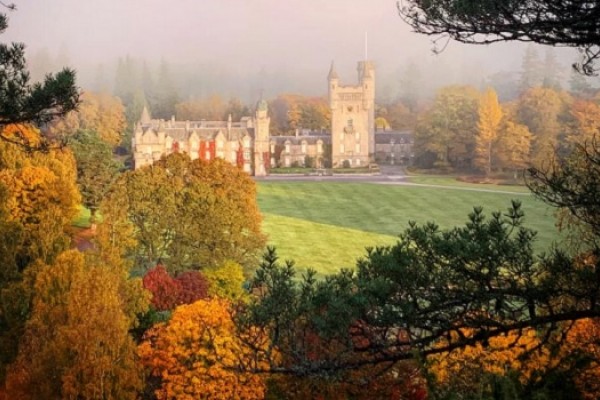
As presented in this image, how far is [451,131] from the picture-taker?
5862cm

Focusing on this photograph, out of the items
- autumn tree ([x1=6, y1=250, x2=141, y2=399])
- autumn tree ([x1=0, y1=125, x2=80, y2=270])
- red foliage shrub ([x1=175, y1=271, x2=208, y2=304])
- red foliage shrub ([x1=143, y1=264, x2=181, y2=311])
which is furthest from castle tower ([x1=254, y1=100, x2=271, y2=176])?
autumn tree ([x1=6, y1=250, x2=141, y2=399])

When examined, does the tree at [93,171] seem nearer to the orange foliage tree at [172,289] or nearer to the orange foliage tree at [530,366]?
the orange foliage tree at [172,289]

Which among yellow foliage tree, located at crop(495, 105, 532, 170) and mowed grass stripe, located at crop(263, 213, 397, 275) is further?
yellow foliage tree, located at crop(495, 105, 532, 170)

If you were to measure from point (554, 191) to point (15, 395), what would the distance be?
977 centimetres

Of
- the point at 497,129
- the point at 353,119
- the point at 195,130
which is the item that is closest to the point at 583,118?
the point at 497,129

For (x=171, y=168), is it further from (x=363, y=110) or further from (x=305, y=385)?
(x=363, y=110)

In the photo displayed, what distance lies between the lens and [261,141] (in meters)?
60.2

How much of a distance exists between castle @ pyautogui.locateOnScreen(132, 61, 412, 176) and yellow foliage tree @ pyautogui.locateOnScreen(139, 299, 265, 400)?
4430cm

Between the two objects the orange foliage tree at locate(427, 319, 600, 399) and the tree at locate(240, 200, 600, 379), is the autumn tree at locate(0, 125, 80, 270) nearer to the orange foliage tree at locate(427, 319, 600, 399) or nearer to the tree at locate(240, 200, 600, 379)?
the orange foliage tree at locate(427, 319, 600, 399)

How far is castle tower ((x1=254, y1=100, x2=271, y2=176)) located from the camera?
5881 centimetres

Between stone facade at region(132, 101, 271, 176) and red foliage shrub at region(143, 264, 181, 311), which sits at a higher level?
stone facade at region(132, 101, 271, 176)

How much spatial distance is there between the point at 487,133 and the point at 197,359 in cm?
4565

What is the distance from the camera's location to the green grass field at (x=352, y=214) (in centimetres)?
3191

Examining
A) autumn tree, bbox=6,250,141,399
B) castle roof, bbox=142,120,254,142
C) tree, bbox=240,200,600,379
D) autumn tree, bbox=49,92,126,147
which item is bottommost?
autumn tree, bbox=6,250,141,399
